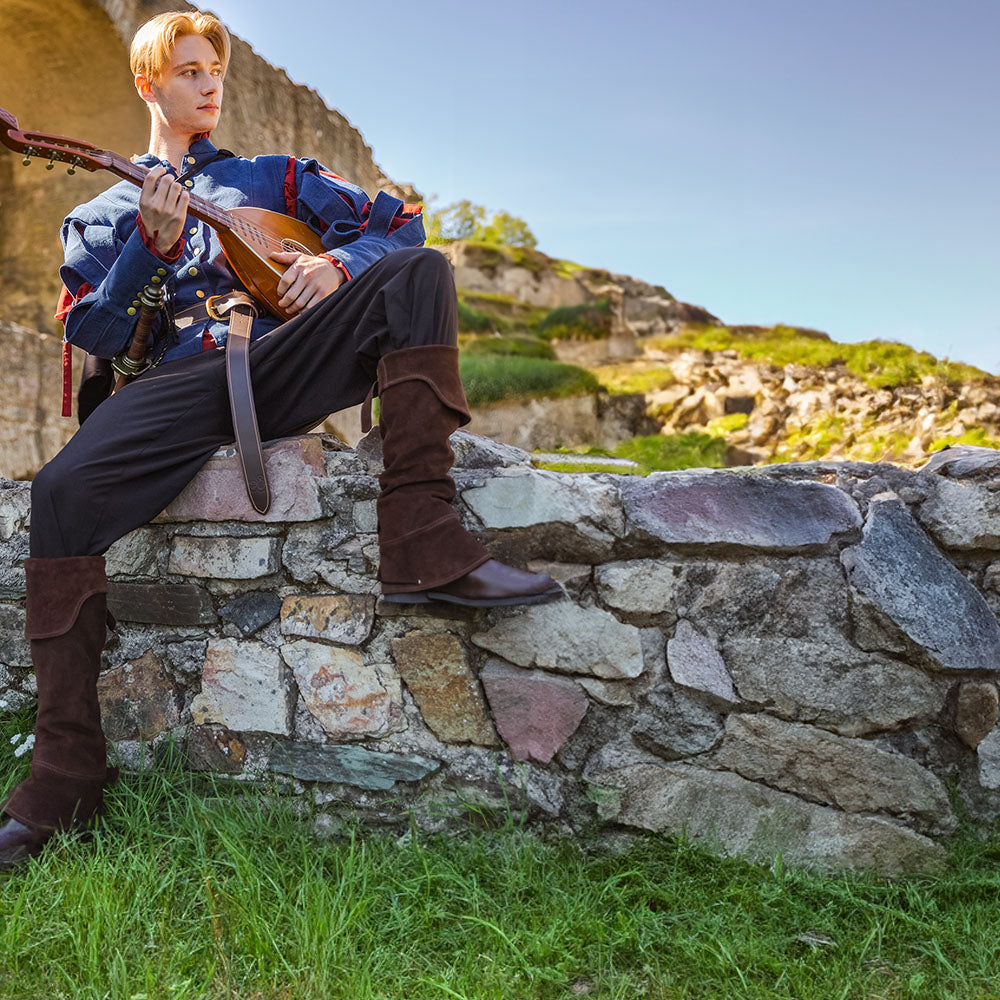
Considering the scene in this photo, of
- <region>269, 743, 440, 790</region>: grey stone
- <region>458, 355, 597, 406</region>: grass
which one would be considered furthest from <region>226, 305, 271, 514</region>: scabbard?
<region>458, 355, 597, 406</region>: grass

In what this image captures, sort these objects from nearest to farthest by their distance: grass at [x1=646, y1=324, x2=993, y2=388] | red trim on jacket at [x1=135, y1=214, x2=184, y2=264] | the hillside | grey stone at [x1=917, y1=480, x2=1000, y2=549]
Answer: grey stone at [x1=917, y1=480, x2=1000, y2=549] → red trim on jacket at [x1=135, y1=214, x2=184, y2=264] → the hillside → grass at [x1=646, y1=324, x2=993, y2=388]

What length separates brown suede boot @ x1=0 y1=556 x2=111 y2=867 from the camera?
1.67m

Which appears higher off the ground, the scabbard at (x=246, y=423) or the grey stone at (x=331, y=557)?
the scabbard at (x=246, y=423)

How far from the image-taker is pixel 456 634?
→ 5.88 feet

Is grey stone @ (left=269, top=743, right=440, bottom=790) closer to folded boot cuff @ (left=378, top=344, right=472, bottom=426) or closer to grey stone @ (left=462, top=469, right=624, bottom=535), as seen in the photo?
grey stone @ (left=462, top=469, right=624, bottom=535)

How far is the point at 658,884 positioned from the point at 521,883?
0.92ft

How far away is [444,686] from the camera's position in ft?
5.86

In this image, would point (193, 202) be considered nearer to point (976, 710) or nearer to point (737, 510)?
point (737, 510)

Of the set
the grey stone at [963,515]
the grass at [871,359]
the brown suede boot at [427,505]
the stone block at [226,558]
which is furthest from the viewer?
the grass at [871,359]

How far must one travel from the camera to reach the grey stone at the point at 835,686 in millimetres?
1668

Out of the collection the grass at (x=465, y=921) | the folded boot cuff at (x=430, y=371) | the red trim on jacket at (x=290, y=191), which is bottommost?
the grass at (x=465, y=921)

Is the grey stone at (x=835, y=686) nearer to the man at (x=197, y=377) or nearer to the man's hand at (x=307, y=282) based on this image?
the man at (x=197, y=377)

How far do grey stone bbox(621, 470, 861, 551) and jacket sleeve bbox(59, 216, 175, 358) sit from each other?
122cm

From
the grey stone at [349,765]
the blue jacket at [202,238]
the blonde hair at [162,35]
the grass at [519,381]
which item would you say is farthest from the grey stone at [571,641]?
the grass at [519,381]
